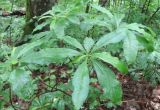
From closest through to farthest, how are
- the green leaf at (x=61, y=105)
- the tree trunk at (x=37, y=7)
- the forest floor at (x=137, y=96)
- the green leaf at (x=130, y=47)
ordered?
the green leaf at (x=130, y=47), the green leaf at (x=61, y=105), the forest floor at (x=137, y=96), the tree trunk at (x=37, y=7)

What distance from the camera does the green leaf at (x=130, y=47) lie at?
1743mm

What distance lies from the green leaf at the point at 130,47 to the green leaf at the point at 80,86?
267 millimetres

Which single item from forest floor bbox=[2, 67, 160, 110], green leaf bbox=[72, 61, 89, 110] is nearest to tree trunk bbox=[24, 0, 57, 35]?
forest floor bbox=[2, 67, 160, 110]

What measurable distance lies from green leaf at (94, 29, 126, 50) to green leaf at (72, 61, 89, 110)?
18cm

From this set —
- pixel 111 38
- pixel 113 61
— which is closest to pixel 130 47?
pixel 111 38

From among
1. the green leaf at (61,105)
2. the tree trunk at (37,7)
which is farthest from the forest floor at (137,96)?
the tree trunk at (37,7)

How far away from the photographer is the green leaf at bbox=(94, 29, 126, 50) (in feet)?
5.79

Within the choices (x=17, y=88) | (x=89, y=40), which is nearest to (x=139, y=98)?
(x=89, y=40)

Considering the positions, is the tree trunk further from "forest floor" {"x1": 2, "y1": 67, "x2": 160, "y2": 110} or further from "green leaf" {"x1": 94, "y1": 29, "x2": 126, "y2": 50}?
"green leaf" {"x1": 94, "y1": 29, "x2": 126, "y2": 50}

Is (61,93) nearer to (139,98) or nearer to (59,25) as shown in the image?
(59,25)

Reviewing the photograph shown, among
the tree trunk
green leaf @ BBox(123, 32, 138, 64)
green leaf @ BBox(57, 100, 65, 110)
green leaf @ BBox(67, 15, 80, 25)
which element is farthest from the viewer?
the tree trunk

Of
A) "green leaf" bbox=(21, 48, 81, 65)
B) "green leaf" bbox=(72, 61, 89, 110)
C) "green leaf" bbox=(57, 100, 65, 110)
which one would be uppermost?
"green leaf" bbox=(21, 48, 81, 65)

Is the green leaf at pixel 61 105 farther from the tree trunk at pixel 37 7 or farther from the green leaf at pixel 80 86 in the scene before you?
the tree trunk at pixel 37 7

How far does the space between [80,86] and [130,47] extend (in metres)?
0.38
